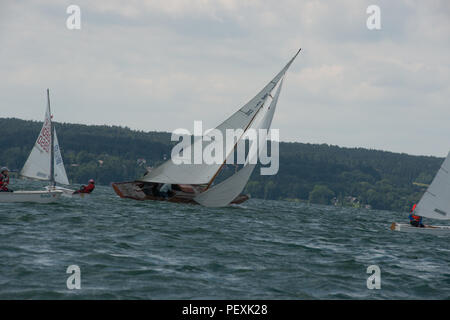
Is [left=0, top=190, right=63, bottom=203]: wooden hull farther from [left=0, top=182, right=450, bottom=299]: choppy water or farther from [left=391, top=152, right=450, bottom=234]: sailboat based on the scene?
[left=391, top=152, right=450, bottom=234]: sailboat

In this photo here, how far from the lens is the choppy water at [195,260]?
13.2 m

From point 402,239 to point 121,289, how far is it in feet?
64.4

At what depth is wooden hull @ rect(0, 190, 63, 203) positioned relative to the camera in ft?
99.8

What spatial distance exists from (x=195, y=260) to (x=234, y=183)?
22.7 metres

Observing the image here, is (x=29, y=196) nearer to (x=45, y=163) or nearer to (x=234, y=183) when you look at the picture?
(x=45, y=163)

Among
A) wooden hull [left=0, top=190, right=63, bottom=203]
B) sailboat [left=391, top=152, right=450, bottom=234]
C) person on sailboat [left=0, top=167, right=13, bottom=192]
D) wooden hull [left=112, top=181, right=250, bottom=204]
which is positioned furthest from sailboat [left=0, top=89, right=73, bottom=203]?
sailboat [left=391, top=152, right=450, bottom=234]

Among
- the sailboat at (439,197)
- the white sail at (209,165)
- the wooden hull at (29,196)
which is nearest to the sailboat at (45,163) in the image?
the wooden hull at (29,196)

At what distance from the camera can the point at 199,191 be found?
4228 cm

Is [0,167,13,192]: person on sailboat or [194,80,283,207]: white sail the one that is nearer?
[0,167,13,192]: person on sailboat

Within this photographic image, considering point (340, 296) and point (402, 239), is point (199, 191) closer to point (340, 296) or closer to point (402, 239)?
point (402, 239)

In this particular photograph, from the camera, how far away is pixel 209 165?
130ft

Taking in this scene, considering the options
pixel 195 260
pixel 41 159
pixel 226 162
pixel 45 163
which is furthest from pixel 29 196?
pixel 195 260

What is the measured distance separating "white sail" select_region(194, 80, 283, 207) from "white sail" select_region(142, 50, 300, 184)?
670 millimetres

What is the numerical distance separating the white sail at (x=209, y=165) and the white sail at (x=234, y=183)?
670 mm
